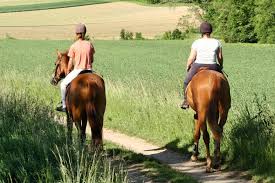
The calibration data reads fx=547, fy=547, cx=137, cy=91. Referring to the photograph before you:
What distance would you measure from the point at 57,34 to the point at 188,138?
68816mm

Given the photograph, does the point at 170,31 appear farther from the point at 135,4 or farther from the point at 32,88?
the point at 32,88

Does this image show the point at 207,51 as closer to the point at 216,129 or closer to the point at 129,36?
the point at 216,129

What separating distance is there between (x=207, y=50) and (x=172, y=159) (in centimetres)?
242

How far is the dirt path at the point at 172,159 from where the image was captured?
966cm

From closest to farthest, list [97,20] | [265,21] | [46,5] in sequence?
[265,21] → [97,20] → [46,5]

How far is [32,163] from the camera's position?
701 cm

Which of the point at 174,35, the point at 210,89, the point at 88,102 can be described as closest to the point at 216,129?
the point at 210,89

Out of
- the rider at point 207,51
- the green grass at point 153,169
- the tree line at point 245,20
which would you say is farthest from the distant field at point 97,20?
the rider at point 207,51

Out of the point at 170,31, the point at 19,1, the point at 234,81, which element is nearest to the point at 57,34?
the point at 170,31

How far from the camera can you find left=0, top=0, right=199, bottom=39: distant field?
79.8 m

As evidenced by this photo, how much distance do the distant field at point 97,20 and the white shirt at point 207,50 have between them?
214ft

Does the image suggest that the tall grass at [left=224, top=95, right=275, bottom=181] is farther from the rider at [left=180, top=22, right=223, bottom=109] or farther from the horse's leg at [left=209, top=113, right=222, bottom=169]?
the rider at [left=180, top=22, right=223, bottom=109]

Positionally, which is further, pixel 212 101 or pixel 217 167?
pixel 217 167

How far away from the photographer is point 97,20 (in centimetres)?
9325
